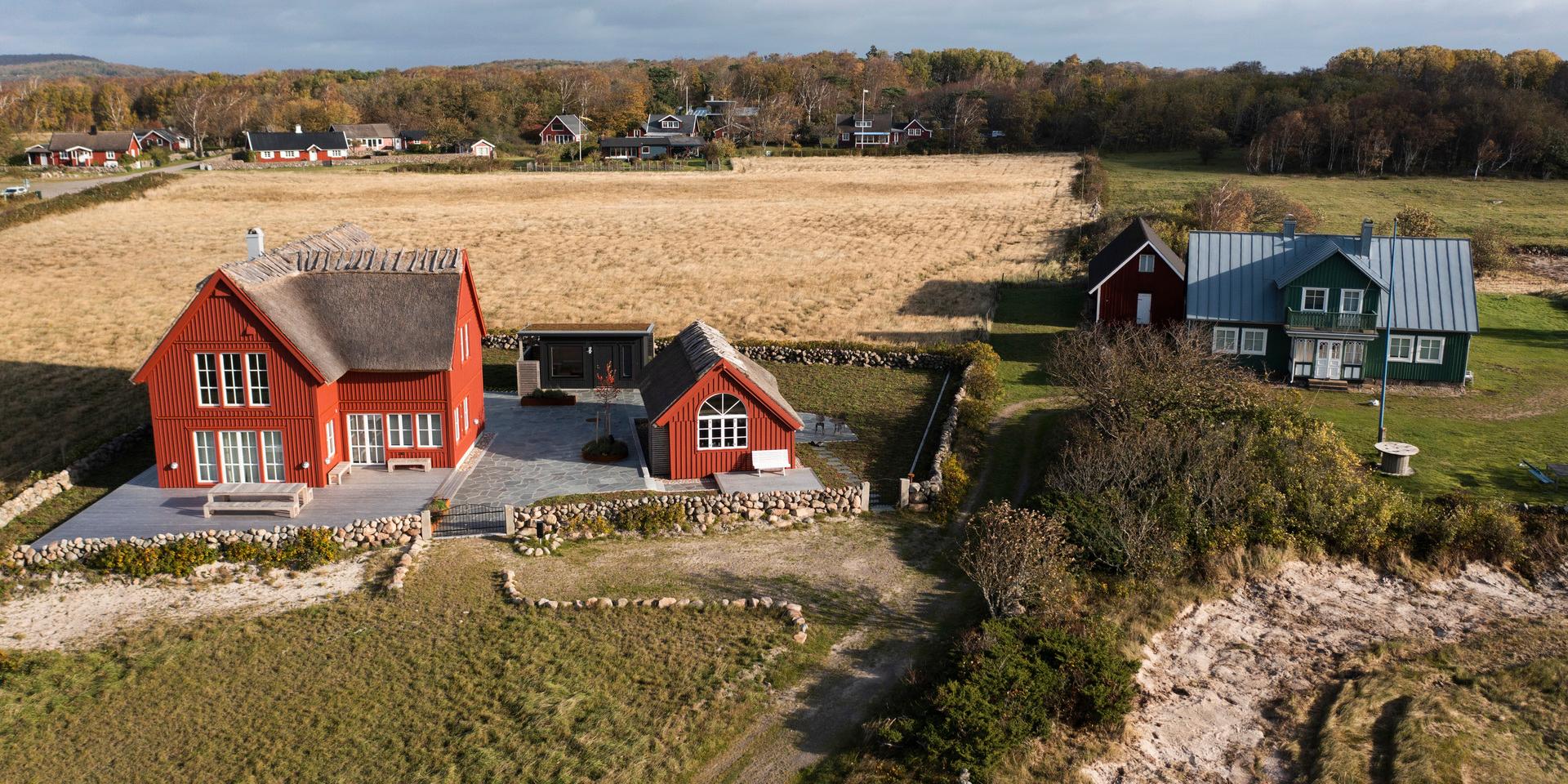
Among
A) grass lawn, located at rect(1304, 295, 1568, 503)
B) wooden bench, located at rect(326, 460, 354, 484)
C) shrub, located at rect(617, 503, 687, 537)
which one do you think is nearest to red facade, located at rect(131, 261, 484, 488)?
wooden bench, located at rect(326, 460, 354, 484)

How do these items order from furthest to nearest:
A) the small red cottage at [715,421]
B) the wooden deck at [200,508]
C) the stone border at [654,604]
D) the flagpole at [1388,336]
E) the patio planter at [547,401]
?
the patio planter at [547,401] < the flagpole at [1388,336] < the small red cottage at [715,421] < the wooden deck at [200,508] < the stone border at [654,604]

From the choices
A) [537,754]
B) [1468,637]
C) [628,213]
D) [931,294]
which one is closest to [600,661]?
[537,754]

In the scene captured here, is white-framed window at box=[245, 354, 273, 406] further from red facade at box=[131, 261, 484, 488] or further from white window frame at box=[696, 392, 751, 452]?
white window frame at box=[696, 392, 751, 452]

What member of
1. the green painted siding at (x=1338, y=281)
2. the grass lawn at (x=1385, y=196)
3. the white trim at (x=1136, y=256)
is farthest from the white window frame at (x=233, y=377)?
the grass lawn at (x=1385, y=196)

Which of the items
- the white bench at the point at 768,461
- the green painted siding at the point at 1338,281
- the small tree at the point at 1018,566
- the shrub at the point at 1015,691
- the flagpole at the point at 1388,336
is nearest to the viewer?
the shrub at the point at 1015,691

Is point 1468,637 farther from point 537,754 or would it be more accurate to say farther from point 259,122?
point 259,122

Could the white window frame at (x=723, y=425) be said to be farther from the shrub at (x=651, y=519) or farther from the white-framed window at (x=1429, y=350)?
the white-framed window at (x=1429, y=350)

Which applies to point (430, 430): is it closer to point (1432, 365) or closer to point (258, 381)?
point (258, 381)
